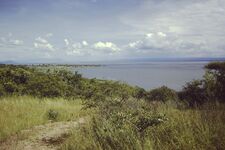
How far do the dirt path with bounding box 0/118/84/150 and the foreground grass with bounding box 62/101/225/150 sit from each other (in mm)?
815

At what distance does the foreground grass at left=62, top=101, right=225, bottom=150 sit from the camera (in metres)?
5.43

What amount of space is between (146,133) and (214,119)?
1380 millimetres

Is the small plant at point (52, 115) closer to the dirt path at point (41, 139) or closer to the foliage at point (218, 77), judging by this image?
the dirt path at point (41, 139)

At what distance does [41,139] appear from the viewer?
8367mm

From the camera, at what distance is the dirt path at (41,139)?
302 inches

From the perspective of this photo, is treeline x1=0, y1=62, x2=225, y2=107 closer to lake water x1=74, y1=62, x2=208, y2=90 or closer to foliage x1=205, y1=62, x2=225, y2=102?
foliage x1=205, y1=62, x2=225, y2=102

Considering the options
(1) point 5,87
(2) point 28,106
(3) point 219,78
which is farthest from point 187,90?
(1) point 5,87

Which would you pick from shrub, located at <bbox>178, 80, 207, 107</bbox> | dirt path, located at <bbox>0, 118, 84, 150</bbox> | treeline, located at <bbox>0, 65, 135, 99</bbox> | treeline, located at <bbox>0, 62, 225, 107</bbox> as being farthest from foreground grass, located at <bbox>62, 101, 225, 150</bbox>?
treeline, located at <bbox>0, 65, 135, 99</bbox>

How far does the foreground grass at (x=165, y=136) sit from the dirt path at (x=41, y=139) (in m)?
0.82

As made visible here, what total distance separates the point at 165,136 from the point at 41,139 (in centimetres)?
358

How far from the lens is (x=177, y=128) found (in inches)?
247

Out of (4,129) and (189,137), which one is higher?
(189,137)

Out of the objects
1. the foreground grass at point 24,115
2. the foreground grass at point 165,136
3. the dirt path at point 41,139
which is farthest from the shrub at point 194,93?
the foreground grass at point 165,136

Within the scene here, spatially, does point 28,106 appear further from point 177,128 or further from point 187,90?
point 177,128
